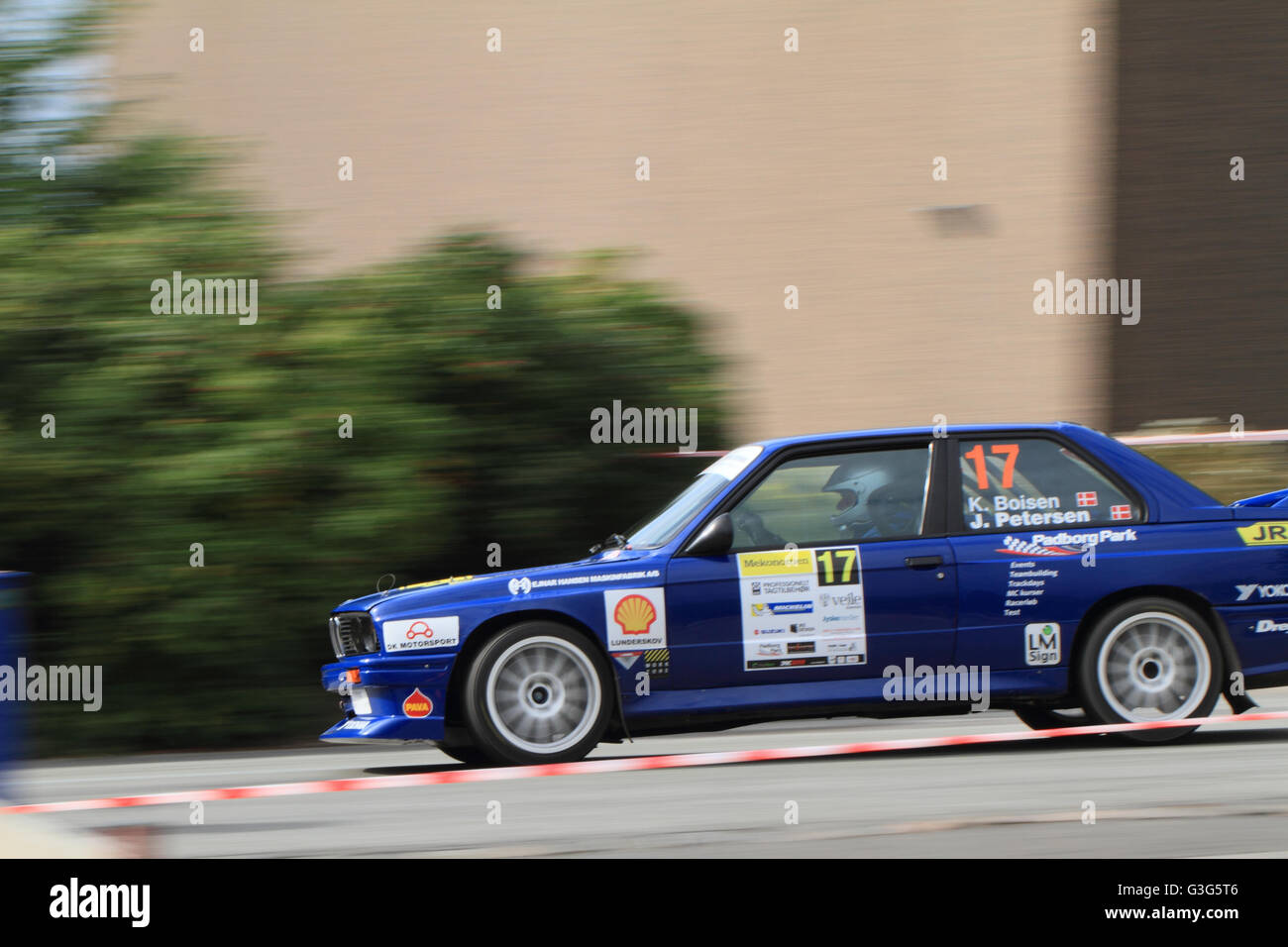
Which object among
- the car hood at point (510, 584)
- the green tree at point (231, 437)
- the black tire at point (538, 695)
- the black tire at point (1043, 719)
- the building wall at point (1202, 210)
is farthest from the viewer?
the building wall at point (1202, 210)

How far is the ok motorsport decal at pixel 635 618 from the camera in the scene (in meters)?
6.99

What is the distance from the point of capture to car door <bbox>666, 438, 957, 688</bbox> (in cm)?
701

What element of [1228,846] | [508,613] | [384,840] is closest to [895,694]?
[508,613]

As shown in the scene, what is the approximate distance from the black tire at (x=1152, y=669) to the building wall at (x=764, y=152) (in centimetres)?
787

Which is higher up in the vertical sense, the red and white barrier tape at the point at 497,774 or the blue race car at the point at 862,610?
the blue race car at the point at 862,610

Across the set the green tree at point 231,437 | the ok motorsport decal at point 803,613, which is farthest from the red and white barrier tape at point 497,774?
the green tree at point 231,437

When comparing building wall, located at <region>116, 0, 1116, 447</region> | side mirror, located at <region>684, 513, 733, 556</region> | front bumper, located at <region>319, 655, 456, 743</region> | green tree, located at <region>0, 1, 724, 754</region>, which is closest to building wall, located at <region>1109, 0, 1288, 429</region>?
building wall, located at <region>116, 0, 1116, 447</region>

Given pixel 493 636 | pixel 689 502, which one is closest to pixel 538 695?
pixel 493 636

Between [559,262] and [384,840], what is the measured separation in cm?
656

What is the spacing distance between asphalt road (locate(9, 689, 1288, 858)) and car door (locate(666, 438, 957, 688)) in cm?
46

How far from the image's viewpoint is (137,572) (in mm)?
9117

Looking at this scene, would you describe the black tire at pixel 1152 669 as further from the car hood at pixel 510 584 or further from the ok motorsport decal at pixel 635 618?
the car hood at pixel 510 584

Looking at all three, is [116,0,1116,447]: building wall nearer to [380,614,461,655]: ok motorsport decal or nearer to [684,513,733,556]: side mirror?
[684,513,733,556]: side mirror
